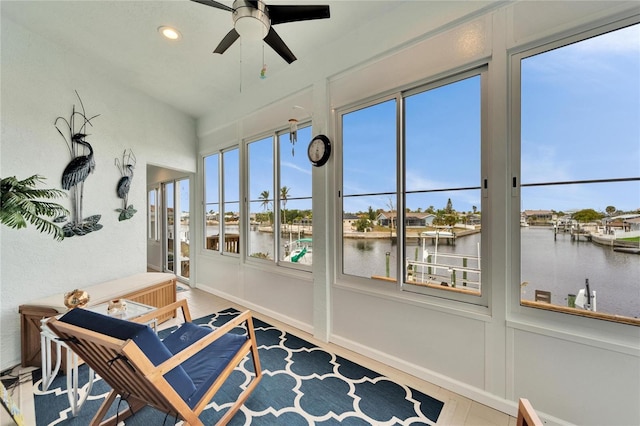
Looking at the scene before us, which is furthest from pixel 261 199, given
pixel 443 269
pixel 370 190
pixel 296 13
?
pixel 443 269

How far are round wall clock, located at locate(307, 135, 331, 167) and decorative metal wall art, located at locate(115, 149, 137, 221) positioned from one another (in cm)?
255

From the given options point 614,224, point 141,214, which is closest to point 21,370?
point 141,214

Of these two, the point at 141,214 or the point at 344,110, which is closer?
the point at 344,110

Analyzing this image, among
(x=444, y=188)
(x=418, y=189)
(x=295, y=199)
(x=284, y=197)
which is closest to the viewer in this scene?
(x=444, y=188)

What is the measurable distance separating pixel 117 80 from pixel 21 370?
336 centimetres

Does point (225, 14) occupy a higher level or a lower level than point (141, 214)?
higher

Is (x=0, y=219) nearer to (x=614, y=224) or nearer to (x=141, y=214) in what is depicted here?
(x=141, y=214)

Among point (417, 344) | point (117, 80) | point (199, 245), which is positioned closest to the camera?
point (417, 344)

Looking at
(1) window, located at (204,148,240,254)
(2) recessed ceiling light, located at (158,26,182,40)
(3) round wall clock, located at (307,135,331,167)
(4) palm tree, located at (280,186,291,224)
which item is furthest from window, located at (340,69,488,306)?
(1) window, located at (204,148,240,254)

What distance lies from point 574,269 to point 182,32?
3.82 metres

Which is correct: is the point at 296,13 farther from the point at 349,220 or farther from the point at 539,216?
the point at 539,216

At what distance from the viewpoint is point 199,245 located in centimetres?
464

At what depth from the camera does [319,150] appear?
275 cm

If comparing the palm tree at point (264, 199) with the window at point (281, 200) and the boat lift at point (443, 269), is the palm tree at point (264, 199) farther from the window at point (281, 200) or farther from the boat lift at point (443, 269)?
the boat lift at point (443, 269)
